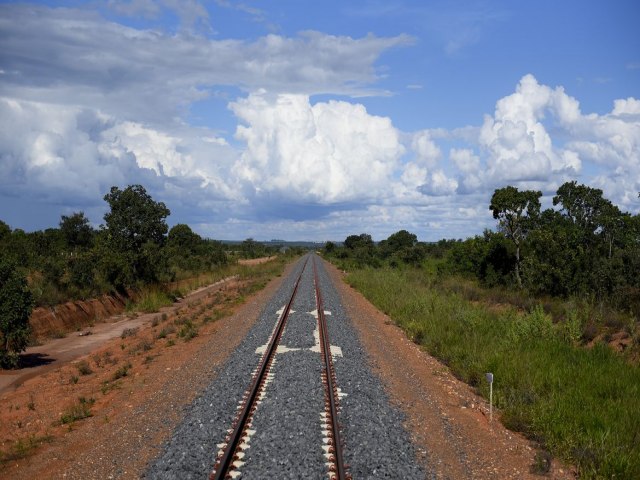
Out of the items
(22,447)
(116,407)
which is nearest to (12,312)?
(116,407)

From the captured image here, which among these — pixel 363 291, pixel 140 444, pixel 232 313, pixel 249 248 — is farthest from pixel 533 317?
pixel 249 248

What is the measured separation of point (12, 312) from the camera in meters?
15.7

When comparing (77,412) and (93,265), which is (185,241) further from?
(77,412)

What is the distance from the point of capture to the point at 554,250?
27625 millimetres

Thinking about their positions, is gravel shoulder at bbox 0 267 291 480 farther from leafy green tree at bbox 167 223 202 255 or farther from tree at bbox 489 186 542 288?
leafy green tree at bbox 167 223 202 255

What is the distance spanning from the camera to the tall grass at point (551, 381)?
7297 mm

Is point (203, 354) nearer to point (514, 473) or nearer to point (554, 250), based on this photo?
point (514, 473)

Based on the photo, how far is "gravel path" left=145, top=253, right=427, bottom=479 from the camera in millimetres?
6738

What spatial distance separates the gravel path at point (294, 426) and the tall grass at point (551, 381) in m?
2.26

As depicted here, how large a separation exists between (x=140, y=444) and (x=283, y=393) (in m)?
2.87

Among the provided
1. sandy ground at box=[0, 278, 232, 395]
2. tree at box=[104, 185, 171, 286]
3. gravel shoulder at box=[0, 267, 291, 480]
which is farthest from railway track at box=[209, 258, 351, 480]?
tree at box=[104, 185, 171, 286]

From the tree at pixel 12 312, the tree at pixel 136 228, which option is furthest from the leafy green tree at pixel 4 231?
the tree at pixel 12 312

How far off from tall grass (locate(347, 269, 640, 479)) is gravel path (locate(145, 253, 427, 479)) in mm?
2256

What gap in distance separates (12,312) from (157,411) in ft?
30.4
